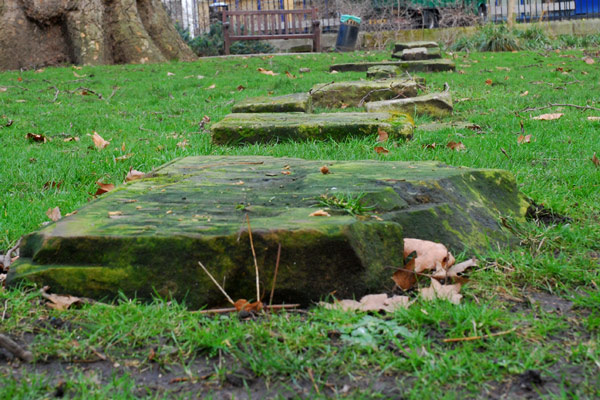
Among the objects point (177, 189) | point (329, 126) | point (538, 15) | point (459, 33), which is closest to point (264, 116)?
point (329, 126)

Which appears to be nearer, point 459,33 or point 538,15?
point 459,33

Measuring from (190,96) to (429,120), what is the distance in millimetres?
3181

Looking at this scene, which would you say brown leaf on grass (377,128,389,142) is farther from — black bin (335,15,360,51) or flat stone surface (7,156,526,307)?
black bin (335,15,360,51)

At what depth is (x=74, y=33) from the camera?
1086 centimetres

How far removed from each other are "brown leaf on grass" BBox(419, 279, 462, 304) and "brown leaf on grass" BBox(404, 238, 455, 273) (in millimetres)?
98

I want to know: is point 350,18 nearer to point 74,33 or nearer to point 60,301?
point 74,33

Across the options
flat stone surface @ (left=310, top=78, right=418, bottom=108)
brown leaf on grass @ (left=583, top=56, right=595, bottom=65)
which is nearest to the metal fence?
brown leaf on grass @ (left=583, top=56, right=595, bottom=65)

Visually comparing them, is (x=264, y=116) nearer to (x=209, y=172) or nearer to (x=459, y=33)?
(x=209, y=172)

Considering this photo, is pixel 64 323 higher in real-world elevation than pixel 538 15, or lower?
lower

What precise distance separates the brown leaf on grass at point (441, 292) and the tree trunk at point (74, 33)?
10147 mm

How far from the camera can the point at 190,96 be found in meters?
7.31

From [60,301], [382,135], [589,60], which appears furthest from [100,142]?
[589,60]

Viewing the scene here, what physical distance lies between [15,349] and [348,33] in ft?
46.8

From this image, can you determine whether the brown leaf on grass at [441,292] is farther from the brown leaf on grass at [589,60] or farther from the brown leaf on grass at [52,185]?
the brown leaf on grass at [589,60]
